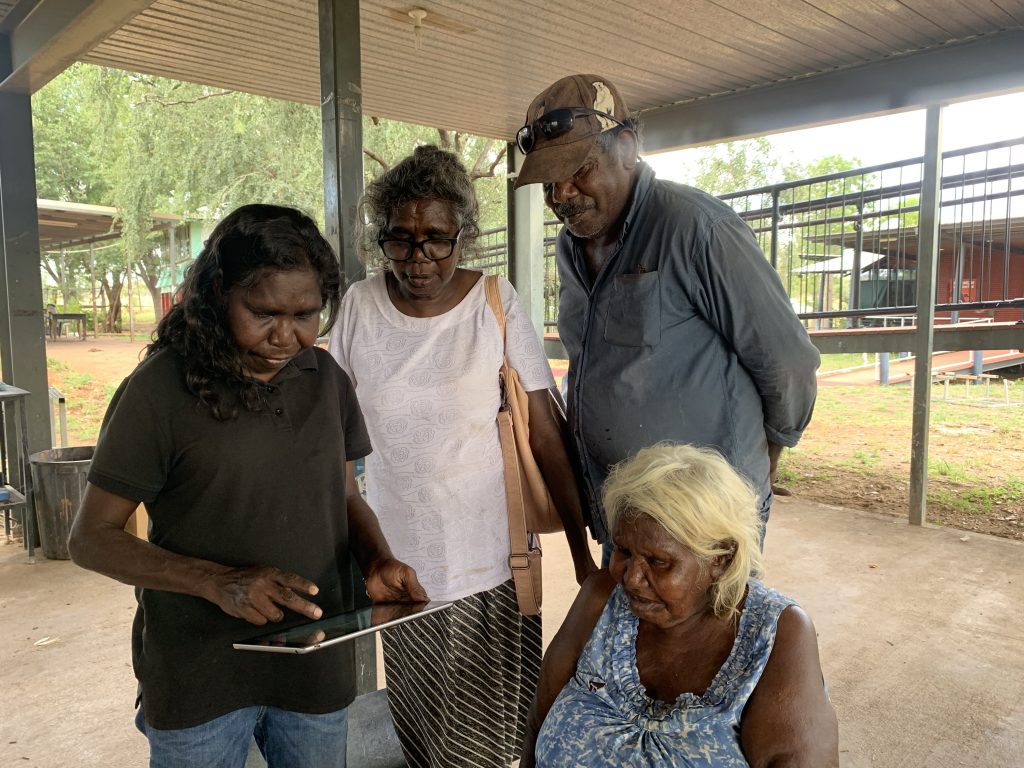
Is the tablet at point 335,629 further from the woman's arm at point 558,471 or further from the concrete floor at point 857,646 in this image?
the concrete floor at point 857,646

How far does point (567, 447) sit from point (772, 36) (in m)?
3.27

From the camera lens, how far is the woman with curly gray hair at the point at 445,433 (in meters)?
1.90

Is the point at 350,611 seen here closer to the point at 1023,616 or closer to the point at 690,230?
the point at 690,230

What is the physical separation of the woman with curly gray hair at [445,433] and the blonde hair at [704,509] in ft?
1.58

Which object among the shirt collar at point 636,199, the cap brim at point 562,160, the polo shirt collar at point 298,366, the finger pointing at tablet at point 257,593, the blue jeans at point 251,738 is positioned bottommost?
the blue jeans at point 251,738

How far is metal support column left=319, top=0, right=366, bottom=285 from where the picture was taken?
8.84 feet

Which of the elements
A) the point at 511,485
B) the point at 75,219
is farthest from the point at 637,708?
the point at 75,219

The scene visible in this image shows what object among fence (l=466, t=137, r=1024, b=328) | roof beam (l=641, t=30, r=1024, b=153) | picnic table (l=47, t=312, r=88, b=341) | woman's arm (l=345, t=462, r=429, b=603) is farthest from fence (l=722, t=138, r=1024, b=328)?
picnic table (l=47, t=312, r=88, b=341)

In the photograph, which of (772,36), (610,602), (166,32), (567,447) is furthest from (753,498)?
(166,32)

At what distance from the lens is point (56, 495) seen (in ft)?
15.8

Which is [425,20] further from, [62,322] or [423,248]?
[62,322]

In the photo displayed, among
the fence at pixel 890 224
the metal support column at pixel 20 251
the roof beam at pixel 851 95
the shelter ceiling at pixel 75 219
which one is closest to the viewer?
the roof beam at pixel 851 95

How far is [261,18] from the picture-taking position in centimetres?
398

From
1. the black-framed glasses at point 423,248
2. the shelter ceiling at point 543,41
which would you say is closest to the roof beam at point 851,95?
the shelter ceiling at point 543,41
